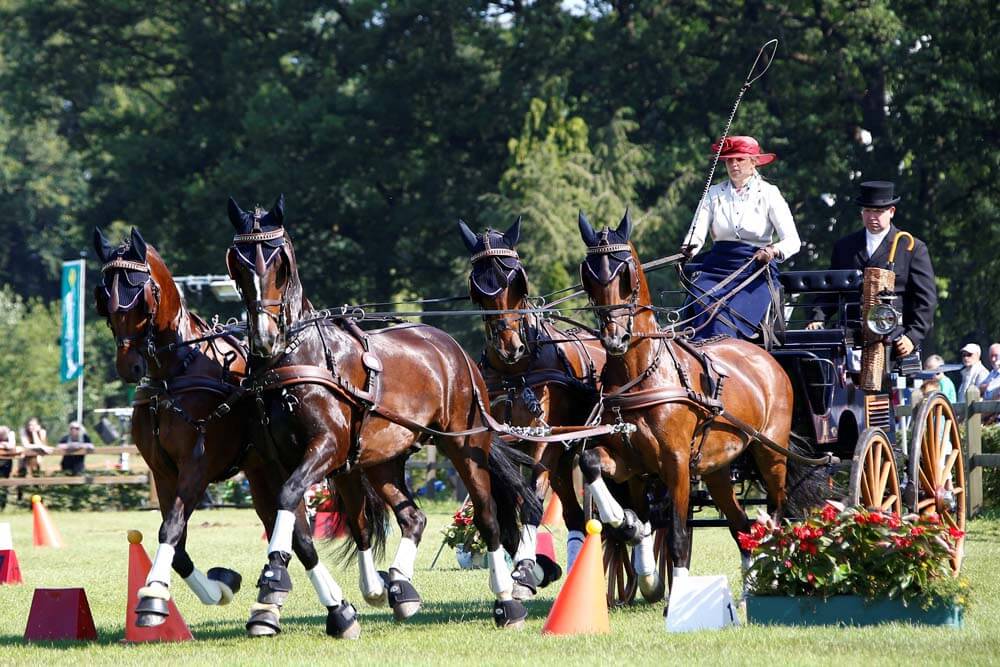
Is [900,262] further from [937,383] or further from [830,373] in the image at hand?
[937,383]

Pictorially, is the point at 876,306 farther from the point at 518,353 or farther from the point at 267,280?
the point at 267,280

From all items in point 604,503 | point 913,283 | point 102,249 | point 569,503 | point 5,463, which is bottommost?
point 5,463

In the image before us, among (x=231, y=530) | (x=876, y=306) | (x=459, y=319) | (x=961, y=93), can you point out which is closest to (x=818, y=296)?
(x=876, y=306)

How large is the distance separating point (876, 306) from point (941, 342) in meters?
22.3

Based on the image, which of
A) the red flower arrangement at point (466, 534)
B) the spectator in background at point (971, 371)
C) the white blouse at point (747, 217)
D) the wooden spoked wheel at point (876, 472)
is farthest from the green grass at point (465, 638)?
the spectator in background at point (971, 371)

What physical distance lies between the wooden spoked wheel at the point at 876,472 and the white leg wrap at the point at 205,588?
158 inches

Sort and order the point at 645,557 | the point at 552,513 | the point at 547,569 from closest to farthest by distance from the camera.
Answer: the point at 645,557 → the point at 547,569 → the point at 552,513

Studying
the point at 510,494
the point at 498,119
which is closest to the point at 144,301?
the point at 510,494

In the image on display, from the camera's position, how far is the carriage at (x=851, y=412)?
34.1ft

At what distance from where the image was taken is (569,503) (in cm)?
1059

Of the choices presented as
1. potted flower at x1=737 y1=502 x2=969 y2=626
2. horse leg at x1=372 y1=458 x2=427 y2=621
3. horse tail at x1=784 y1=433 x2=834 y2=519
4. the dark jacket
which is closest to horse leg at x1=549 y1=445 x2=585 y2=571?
horse leg at x1=372 y1=458 x2=427 y2=621

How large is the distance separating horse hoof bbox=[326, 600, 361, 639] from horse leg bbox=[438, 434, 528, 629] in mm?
1034

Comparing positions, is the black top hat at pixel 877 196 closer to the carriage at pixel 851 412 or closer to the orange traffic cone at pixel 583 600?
the carriage at pixel 851 412

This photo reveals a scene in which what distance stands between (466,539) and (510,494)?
3272mm
